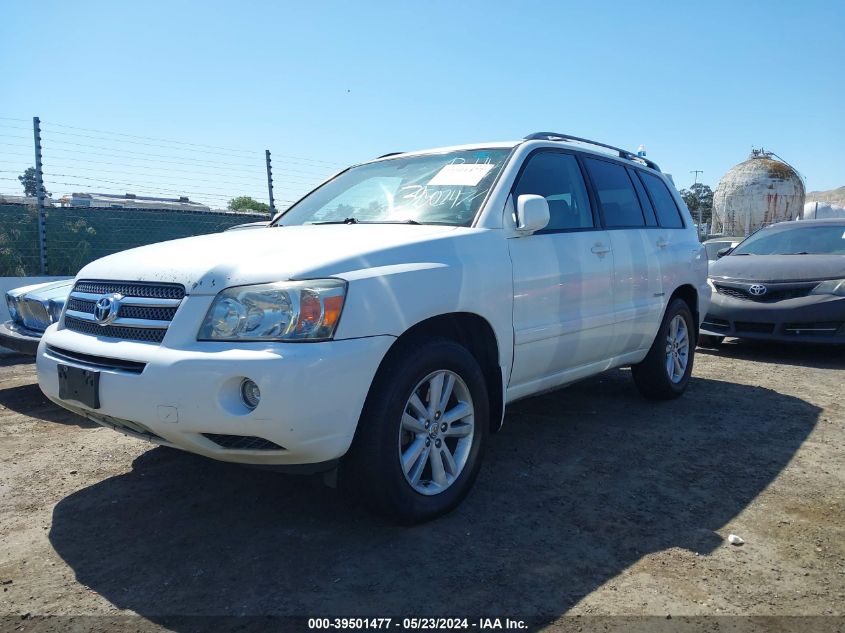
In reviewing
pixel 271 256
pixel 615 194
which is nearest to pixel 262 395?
pixel 271 256

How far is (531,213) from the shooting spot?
11.6 ft

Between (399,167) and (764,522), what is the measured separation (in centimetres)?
278

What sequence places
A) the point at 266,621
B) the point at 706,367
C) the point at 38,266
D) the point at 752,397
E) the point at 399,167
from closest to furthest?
the point at 266,621 < the point at 399,167 < the point at 752,397 < the point at 706,367 < the point at 38,266

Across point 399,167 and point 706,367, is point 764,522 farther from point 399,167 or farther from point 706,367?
point 706,367

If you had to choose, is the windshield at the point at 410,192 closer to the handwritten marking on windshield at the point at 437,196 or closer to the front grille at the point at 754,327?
the handwritten marking on windshield at the point at 437,196

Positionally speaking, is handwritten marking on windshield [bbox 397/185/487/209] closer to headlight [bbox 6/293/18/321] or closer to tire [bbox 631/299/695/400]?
tire [bbox 631/299/695/400]

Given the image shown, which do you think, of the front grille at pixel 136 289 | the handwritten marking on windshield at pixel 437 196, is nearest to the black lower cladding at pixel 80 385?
the front grille at pixel 136 289

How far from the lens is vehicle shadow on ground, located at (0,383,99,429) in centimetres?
A: 497

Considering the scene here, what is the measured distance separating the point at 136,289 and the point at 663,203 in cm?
407

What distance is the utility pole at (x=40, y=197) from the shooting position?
329 inches

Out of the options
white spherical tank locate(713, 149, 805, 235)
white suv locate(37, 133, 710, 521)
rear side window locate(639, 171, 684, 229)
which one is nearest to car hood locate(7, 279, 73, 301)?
white suv locate(37, 133, 710, 521)

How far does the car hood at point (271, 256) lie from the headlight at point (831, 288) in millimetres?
5466

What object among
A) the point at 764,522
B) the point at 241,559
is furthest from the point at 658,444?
the point at 241,559

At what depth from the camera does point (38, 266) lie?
29.6ft
